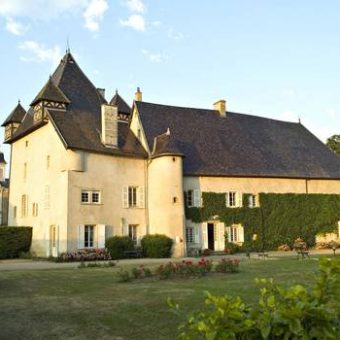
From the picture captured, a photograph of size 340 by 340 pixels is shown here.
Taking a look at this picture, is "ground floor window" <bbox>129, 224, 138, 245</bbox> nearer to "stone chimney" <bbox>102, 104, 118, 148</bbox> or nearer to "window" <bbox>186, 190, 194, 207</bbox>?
"window" <bbox>186, 190, 194, 207</bbox>

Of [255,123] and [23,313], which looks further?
[255,123]

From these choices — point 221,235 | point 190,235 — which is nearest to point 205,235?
point 190,235

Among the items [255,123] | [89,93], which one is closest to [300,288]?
[89,93]

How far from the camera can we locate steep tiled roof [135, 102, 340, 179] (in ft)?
114

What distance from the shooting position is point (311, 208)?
121ft

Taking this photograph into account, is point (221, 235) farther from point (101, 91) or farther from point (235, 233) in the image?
point (101, 91)

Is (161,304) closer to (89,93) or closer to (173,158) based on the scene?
(173,158)

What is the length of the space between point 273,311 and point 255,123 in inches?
1540

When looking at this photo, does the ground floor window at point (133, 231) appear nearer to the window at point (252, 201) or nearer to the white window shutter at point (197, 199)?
the white window shutter at point (197, 199)

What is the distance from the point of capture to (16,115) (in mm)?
38094

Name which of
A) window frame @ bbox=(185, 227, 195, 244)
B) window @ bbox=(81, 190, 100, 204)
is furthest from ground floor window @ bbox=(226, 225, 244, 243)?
window @ bbox=(81, 190, 100, 204)

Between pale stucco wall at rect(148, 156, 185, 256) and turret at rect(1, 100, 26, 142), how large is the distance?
12907 mm

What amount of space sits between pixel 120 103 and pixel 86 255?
14163mm

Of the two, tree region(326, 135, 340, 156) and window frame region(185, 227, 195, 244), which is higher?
tree region(326, 135, 340, 156)
